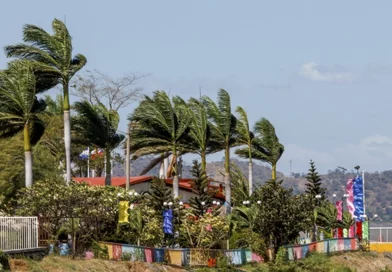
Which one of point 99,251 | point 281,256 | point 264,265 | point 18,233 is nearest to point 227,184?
point 281,256

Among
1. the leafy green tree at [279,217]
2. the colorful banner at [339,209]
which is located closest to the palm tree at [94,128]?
the leafy green tree at [279,217]

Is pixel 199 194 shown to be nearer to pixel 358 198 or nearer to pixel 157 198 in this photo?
pixel 157 198

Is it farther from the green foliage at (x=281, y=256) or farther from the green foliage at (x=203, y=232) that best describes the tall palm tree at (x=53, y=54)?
the green foliage at (x=281, y=256)

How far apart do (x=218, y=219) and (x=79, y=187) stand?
11188mm

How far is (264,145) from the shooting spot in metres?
84.1

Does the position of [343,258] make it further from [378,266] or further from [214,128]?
[214,128]

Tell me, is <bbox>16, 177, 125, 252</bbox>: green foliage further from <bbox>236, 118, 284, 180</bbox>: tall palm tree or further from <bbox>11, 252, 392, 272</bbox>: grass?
<bbox>236, 118, 284, 180</bbox>: tall palm tree

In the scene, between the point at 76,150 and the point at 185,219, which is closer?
the point at 185,219

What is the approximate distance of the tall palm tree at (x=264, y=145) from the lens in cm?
8381

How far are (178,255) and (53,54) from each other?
14.7m

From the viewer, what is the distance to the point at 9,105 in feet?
189

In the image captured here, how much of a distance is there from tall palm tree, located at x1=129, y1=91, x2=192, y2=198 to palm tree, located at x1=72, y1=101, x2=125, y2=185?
68.5 inches

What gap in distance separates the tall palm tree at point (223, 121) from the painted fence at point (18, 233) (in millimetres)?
27745

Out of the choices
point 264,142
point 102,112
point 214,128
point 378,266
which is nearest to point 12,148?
point 102,112
